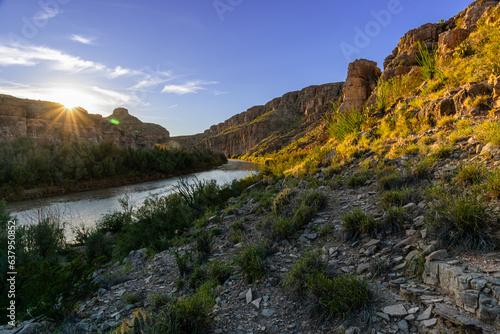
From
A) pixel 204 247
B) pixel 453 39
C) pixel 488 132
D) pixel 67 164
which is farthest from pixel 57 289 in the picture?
pixel 67 164

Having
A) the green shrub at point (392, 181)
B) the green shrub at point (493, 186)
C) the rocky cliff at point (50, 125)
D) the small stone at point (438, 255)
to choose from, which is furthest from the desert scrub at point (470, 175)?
the rocky cliff at point (50, 125)

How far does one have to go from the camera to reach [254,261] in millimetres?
3707

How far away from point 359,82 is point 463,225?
25.3m

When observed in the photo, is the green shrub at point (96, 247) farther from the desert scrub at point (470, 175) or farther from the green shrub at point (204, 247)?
the desert scrub at point (470, 175)

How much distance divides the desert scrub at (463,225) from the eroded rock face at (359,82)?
848 inches

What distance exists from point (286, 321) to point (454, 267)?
1842mm

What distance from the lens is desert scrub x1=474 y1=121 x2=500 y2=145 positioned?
4258 mm

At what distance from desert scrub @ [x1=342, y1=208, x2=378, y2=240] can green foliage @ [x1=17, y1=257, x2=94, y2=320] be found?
4.72 m

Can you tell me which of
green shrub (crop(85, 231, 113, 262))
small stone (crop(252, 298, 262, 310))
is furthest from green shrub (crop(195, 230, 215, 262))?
green shrub (crop(85, 231, 113, 262))

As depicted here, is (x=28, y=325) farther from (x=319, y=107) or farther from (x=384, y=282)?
(x=319, y=107)

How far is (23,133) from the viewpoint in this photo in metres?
45.4

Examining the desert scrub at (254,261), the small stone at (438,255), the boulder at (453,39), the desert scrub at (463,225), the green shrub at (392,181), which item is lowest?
the desert scrub at (254,261)

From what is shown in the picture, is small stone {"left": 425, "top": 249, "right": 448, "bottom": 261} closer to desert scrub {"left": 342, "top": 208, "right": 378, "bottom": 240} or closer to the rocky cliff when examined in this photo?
desert scrub {"left": 342, "top": 208, "right": 378, "bottom": 240}

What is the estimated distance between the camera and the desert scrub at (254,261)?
138 inches
